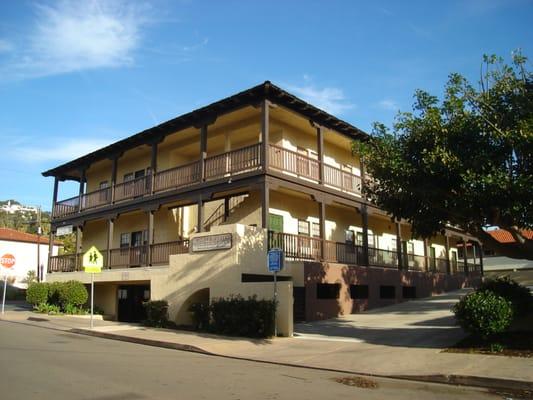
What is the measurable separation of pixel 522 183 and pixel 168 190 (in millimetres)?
16697

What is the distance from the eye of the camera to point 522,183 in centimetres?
1069

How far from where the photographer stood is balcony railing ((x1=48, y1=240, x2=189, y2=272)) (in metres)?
23.1

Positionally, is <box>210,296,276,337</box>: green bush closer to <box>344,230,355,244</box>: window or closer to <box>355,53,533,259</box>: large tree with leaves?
<box>355,53,533,259</box>: large tree with leaves

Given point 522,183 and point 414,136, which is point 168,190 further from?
point 522,183

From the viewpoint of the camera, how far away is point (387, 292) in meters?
24.3

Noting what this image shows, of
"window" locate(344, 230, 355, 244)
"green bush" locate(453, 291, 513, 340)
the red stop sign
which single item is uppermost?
"window" locate(344, 230, 355, 244)

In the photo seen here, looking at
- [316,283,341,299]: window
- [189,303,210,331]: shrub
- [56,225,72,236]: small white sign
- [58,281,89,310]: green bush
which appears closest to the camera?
[189,303,210,331]: shrub

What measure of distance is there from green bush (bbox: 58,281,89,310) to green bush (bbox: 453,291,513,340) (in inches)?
766

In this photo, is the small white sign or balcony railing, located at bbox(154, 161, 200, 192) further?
the small white sign

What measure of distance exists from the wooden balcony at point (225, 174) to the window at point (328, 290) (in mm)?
4144

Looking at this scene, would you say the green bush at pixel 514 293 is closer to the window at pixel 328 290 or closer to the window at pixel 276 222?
the window at pixel 328 290

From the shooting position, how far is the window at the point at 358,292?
22078mm

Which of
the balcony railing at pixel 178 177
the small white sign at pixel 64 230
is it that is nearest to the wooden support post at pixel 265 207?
the balcony railing at pixel 178 177

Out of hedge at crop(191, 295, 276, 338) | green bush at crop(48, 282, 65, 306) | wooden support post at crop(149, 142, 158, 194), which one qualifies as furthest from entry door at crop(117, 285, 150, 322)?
hedge at crop(191, 295, 276, 338)
